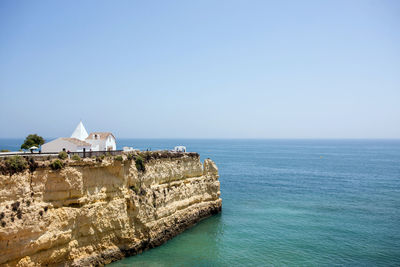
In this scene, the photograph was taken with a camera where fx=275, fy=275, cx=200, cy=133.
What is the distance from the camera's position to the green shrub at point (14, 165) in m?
19.4

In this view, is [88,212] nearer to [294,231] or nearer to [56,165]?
[56,165]

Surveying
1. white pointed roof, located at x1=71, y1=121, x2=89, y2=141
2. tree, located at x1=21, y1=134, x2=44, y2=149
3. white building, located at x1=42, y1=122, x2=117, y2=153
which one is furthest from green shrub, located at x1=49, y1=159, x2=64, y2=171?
white pointed roof, located at x1=71, y1=121, x2=89, y2=141

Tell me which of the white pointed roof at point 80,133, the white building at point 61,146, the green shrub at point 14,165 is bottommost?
the green shrub at point 14,165

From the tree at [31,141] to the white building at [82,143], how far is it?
3.62 meters

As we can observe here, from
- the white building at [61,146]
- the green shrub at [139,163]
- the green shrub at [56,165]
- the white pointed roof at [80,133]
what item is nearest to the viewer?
the green shrub at [56,165]

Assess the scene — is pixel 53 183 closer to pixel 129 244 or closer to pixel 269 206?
pixel 129 244

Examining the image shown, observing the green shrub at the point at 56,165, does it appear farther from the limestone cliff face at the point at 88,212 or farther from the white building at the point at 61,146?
the white building at the point at 61,146

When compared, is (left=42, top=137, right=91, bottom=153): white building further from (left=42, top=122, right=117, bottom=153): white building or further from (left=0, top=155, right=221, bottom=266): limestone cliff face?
(left=0, top=155, right=221, bottom=266): limestone cliff face

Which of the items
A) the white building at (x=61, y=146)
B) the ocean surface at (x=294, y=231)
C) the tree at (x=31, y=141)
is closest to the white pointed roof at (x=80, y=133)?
the tree at (x=31, y=141)

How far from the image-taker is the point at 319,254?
26.4 metres

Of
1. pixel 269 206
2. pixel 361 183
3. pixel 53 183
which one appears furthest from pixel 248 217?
pixel 361 183

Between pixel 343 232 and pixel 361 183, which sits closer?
pixel 343 232

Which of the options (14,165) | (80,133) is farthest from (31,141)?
(14,165)

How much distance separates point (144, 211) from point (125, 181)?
3.75 m
